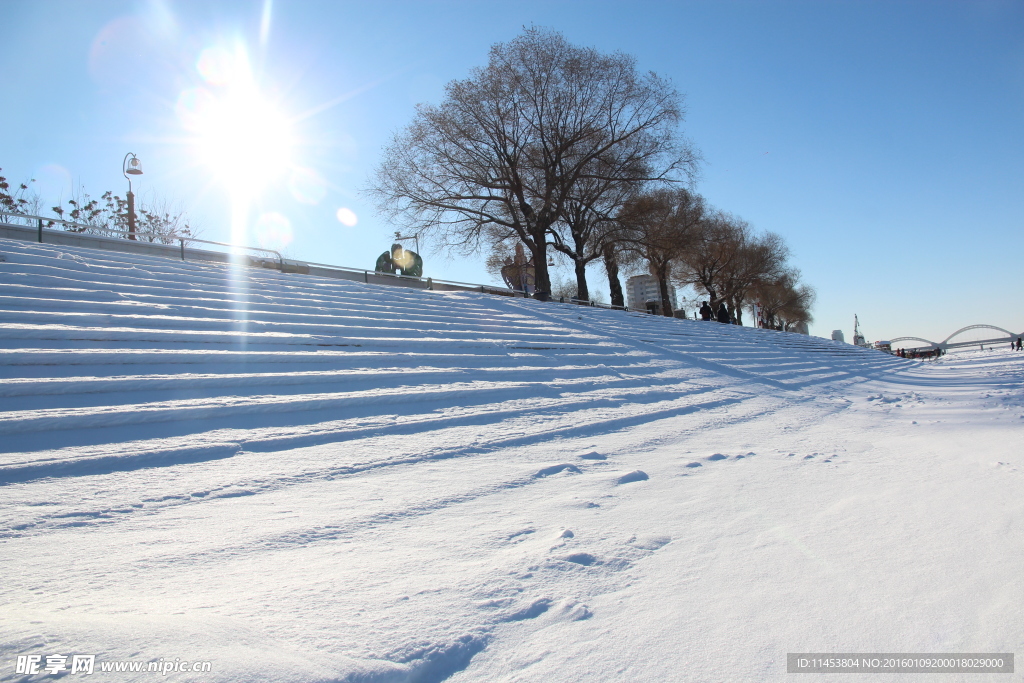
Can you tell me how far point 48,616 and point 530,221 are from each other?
745 inches

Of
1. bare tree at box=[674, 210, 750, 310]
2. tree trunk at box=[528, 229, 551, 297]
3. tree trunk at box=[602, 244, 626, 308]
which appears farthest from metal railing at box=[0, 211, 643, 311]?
bare tree at box=[674, 210, 750, 310]

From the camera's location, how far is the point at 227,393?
416 centimetres

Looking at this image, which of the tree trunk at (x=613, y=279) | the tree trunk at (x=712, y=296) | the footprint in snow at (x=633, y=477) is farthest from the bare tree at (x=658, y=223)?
the footprint in snow at (x=633, y=477)

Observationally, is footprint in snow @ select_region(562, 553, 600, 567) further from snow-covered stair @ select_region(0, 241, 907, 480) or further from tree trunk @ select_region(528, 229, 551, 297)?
tree trunk @ select_region(528, 229, 551, 297)

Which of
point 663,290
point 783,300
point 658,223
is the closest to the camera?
point 658,223

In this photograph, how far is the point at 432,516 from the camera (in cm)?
267

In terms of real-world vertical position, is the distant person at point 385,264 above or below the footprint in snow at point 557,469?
above

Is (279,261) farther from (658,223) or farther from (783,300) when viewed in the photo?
(783,300)

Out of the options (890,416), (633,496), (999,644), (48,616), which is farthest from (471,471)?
(890,416)

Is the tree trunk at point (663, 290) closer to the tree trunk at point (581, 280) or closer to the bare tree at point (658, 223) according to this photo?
the bare tree at point (658, 223)

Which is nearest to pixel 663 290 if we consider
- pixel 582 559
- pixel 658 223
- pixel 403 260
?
pixel 658 223

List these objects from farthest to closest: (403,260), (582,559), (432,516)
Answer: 1. (403,260)
2. (432,516)
3. (582,559)

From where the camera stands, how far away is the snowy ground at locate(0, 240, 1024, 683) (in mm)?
Result: 1690

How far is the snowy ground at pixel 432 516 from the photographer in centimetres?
169
